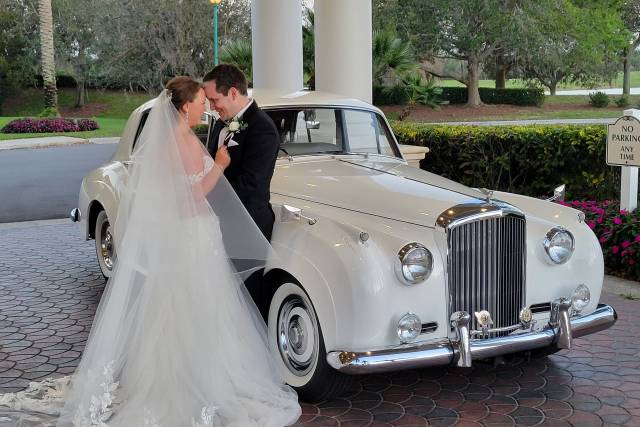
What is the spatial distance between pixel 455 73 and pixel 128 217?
42921mm

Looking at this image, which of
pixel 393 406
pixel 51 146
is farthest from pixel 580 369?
pixel 51 146

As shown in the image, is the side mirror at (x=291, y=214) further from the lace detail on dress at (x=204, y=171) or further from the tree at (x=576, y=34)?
the tree at (x=576, y=34)

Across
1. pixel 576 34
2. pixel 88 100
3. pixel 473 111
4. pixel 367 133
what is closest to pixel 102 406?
pixel 367 133

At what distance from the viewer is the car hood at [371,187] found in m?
4.86

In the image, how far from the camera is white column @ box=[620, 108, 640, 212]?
26.2ft

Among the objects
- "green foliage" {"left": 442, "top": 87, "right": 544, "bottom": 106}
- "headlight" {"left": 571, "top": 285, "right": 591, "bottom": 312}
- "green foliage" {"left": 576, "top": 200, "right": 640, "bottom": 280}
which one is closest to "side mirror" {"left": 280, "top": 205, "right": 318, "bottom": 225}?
"headlight" {"left": 571, "top": 285, "right": 591, "bottom": 312}

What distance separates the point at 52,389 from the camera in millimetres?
4941

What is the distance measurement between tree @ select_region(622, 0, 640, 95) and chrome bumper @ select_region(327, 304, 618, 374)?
42991 millimetres

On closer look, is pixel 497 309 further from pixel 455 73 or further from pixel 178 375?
pixel 455 73

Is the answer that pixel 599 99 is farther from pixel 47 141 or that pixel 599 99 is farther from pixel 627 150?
pixel 627 150

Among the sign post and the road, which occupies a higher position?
the sign post

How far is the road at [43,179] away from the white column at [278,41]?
124 inches

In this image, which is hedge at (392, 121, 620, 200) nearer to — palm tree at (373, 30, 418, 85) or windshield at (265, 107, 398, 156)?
windshield at (265, 107, 398, 156)

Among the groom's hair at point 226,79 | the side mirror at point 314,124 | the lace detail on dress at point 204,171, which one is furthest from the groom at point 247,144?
the side mirror at point 314,124
